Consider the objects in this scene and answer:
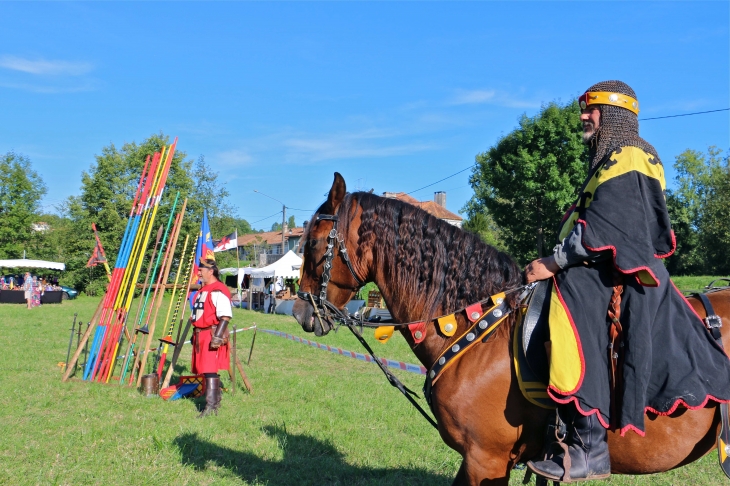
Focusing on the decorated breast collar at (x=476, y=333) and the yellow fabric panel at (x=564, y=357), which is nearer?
the yellow fabric panel at (x=564, y=357)

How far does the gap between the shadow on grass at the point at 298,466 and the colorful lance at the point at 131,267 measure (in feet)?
12.2

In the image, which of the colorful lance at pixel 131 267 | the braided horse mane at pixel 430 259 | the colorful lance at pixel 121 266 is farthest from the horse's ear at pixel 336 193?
the colorful lance at pixel 121 266

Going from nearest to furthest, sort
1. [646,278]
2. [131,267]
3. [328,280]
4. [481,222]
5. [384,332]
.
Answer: [646,278] < [384,332] < [328,280] < [131,267] < [481,222]

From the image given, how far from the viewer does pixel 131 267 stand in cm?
930

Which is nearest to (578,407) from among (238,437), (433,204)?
(238,437)

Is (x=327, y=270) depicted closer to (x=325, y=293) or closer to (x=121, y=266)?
(x=325, y=293)

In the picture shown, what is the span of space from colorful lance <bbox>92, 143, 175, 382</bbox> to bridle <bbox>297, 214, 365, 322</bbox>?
Answer: 638 centimetres

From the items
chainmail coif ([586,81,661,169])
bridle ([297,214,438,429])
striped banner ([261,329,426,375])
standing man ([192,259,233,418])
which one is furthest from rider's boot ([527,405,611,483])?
standing man ([192,259,233,418])

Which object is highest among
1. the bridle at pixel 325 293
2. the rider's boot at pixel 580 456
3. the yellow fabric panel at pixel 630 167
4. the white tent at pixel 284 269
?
the white tent at pixel 284 269

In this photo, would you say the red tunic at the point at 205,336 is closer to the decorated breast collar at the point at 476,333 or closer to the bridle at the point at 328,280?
the bridle at the point at 328,280

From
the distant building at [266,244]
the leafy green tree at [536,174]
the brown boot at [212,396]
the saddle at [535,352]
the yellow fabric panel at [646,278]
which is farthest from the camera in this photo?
the distant building at [266,244]

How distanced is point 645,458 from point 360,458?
3.33 meters

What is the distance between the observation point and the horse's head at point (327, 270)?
3438 millimetres

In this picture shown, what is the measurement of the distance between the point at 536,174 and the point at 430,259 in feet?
98.1
